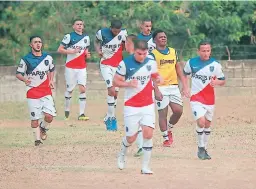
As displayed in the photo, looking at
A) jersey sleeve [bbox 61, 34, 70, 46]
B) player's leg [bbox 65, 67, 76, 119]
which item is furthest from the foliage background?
jersey sleeve [bbox 61, 34, 70, 46]

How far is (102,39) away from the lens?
16672 mm

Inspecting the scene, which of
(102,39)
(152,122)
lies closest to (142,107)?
(152,122)

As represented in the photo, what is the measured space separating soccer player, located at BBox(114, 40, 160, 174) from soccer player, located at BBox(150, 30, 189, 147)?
7.13 feet

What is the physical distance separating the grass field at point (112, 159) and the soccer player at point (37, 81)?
566 millimetres

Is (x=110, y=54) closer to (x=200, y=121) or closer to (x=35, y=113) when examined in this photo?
(x=35, y=113)

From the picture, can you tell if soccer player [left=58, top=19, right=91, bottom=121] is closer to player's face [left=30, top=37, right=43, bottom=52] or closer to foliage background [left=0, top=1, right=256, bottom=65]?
player's face [left=30, top=37, right=43, bottom=52]

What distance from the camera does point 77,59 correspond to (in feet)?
62.3

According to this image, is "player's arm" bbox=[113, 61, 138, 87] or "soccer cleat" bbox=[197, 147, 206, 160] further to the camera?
"soccer cleat" bbox=[197, 147, 206, 160]

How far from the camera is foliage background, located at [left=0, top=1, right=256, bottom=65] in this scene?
991 inches

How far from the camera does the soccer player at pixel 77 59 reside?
18.5 metres

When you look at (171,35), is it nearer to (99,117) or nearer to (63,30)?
(63,30)

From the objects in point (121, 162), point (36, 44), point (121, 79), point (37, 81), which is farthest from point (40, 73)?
point (121, 79)

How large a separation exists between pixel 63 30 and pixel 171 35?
3.28 metres

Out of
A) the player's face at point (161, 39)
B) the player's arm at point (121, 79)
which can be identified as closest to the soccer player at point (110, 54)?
the player's face at point (161, 39)
